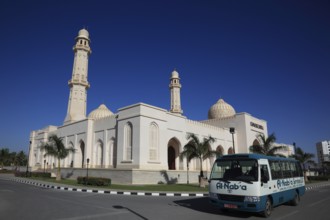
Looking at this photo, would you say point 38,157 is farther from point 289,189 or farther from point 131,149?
point 289,189

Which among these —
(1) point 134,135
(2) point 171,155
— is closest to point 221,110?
(2) point 171,155

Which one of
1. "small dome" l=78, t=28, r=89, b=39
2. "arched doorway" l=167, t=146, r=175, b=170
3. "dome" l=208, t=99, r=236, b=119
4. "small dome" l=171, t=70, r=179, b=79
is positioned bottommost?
"arched doorway" l=167, t=146, r=175, b=170

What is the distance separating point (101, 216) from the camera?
804 cm

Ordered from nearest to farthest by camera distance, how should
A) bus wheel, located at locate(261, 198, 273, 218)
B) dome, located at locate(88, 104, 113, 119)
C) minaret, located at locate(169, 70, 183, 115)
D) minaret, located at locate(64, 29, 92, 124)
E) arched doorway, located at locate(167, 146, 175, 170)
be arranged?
bus wheel, located at locate(261, 198, 273, 218) → arched doorway, located at locate(167, 146, 175, 170) → minaret, located at locate(64, 29, 92, 124) → dome, located at locate(88, 104, 113, 119) → minaret, located at locate(169, 70, 183, 115)

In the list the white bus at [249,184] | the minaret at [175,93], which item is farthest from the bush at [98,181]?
the minaret at [175,93]

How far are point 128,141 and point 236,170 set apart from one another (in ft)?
65.5

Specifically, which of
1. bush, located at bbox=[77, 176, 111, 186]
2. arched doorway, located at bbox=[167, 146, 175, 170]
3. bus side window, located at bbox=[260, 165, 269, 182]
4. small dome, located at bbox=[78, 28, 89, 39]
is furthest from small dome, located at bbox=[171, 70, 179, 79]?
bus side window, located at bbox=[260, 165, 269, 182]

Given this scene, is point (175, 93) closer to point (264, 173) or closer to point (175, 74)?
point (175, 74)

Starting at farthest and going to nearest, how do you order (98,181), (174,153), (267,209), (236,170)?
(174,153) < (98,181) < (236,170) < (267,209)

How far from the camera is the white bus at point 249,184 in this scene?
26.5 ft

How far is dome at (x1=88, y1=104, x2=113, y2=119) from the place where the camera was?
4053 centimetres

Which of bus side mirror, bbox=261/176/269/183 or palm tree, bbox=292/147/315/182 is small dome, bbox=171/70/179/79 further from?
bus side mirror, bbox=261/176/269/183

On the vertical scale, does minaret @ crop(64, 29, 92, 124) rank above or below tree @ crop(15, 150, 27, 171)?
above

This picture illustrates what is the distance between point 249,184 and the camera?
817 centimetres
